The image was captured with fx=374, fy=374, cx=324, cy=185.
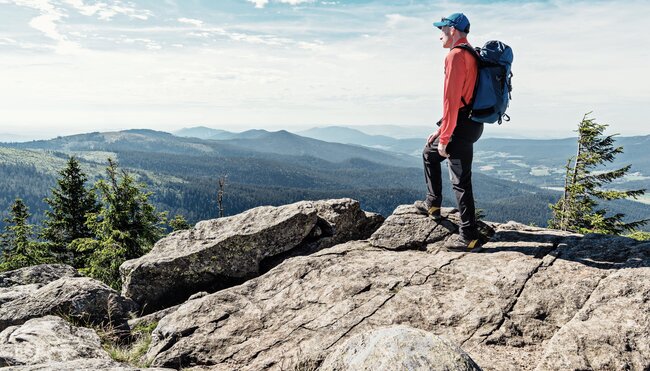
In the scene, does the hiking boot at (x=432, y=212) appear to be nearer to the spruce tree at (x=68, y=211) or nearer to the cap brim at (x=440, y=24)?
the cap brim at (x=440, y=24)

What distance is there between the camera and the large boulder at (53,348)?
5981mm

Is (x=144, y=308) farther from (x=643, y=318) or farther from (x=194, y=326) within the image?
(x=643, y=318)

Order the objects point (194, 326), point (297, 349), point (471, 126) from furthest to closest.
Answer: point (471, 126), point (194, 326), point (297, 349)

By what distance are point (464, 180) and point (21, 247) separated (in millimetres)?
43781

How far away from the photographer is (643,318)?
20.4ft

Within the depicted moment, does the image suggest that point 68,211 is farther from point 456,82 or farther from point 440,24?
point 456,82

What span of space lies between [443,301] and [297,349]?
3.16m

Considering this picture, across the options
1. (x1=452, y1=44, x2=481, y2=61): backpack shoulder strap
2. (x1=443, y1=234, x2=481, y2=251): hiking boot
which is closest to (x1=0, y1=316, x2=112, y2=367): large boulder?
(x1=443, y1=234, x2=481, y2=251): hiking boot

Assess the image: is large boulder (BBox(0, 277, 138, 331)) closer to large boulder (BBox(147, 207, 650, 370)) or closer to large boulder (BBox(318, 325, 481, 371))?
large boulder (BBox(147, 207, 650, 370))

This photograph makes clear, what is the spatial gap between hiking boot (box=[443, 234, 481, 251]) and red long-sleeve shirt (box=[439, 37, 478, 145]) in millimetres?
2888

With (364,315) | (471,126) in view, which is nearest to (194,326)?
(364,315)

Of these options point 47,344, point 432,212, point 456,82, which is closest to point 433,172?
point 432,212

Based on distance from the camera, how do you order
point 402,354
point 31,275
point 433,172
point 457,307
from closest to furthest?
point 402,354 → point 457,307 → point 433,172 → point 31,275

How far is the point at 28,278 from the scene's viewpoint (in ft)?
46.8
